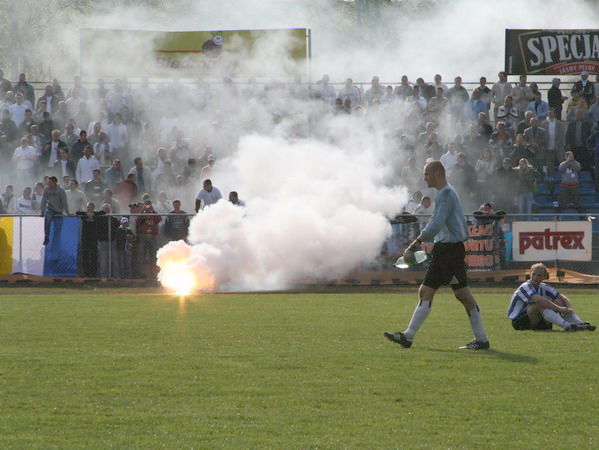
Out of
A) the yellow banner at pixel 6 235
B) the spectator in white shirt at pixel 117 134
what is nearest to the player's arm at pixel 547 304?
the yellow banner at pixel 6 235

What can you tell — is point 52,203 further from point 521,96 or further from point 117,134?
point 521,96

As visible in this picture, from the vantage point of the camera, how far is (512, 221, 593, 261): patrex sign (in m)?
20.6

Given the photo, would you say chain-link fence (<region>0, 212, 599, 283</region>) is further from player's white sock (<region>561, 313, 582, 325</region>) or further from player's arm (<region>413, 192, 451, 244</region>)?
player's arm (<region>413, 192, 451, 244</region>)

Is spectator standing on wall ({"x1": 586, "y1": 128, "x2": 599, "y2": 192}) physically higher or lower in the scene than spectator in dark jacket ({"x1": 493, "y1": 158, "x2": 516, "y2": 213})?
higher

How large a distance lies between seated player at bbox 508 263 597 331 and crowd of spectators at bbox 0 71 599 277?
375 inches

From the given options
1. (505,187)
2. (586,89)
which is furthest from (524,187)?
(586,89)

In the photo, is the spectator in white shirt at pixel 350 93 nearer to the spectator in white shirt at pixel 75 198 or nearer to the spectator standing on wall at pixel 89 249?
the spectator in white shirt at pixel 75 198

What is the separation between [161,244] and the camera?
2077 cm

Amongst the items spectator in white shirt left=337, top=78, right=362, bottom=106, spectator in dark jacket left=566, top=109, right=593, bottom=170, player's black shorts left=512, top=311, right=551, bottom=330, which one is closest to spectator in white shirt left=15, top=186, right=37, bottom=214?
spectator in white shirt left=337, top=78, right=362, bottom=106

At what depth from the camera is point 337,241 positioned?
67.1ft

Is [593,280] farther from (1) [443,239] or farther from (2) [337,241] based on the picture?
(1) [443,239]

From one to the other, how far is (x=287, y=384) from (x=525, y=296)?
15.8 ft

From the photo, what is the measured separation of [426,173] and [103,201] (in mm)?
13668

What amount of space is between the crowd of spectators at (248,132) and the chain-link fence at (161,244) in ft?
2.49
